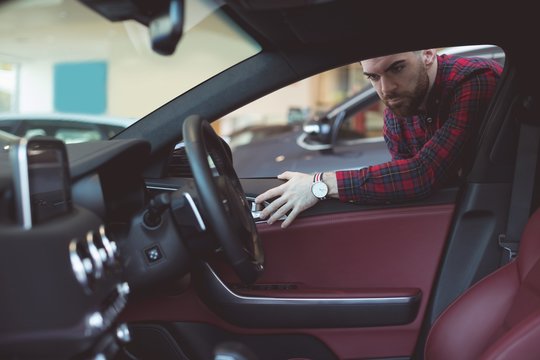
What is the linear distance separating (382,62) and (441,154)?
14.2 inches

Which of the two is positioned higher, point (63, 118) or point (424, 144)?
point (424, 144)

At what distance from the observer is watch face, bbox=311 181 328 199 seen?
2.11 m

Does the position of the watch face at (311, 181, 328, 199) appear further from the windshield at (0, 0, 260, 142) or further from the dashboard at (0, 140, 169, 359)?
the windshield at (0, 0, 260, 142)

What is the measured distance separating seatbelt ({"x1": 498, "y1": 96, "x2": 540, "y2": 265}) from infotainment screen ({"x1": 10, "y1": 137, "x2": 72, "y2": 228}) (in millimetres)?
1400

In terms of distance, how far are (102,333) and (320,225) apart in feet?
3.26

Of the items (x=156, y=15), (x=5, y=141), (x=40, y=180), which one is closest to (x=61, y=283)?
(x=40, y=180)

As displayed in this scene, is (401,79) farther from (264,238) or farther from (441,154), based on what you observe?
(264,238)

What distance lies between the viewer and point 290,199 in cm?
208

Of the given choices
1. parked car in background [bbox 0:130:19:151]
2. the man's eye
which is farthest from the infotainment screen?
the man's eye

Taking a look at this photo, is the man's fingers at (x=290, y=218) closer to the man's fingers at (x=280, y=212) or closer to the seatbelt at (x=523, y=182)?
the man's fingers at (x=280, y=212)

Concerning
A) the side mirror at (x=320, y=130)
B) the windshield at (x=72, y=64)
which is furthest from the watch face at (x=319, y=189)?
the windshield at (x=72, y=64)

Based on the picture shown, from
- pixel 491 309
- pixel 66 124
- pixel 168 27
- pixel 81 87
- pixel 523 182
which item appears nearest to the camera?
pixel 168 27

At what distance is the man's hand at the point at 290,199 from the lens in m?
2.08

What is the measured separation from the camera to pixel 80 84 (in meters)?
7.94
